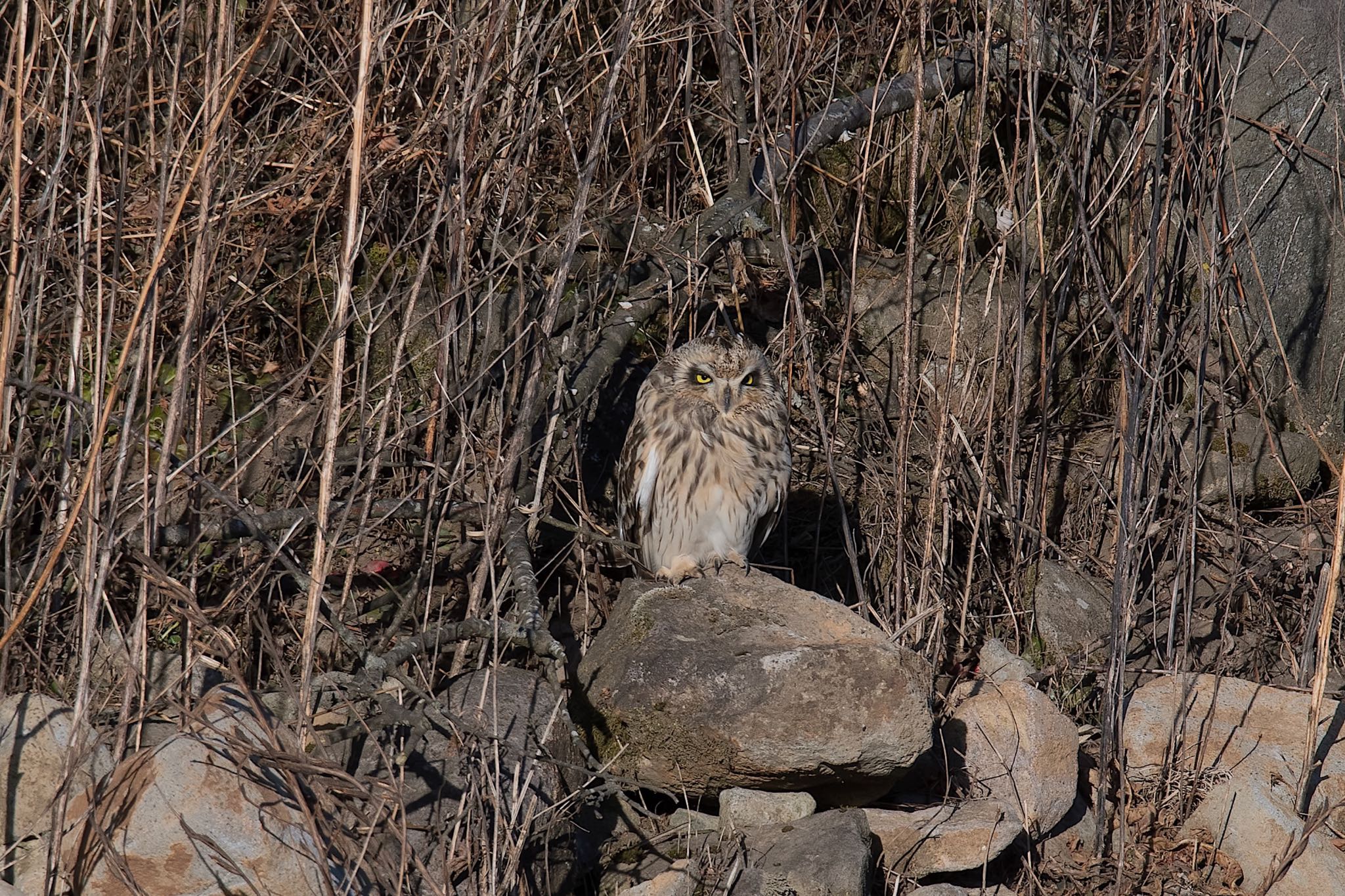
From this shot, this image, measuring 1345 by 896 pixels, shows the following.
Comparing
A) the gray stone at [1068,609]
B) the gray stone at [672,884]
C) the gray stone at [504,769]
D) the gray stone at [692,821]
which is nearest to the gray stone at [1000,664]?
the gray stone at [1068,609]

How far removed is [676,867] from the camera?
9.93 feet

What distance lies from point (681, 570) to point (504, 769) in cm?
106

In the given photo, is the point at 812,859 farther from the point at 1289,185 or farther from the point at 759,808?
the point at 1289,185

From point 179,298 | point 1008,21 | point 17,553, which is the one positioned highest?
point 1008,21

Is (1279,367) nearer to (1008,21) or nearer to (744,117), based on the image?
(1008,21)

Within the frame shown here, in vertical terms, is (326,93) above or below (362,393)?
above

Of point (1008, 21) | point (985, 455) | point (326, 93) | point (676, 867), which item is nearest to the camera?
point (676, 867)

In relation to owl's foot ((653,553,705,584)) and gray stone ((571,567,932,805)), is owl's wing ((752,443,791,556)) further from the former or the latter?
gray stone ((571,567,932,805))

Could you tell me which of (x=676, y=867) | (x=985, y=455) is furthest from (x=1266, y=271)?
(x=676, y=867)

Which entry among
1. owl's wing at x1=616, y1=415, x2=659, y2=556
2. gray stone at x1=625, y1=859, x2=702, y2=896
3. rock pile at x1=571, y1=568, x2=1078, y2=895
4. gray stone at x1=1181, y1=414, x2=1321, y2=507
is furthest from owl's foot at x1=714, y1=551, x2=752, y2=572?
gray stone at x1=1181, y1=414, x2=1321, y2=507

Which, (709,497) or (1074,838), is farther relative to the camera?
(709,497)

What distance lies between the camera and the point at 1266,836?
3299 millimetres

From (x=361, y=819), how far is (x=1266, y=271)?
3561 mm

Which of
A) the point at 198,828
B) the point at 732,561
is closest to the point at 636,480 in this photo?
the point at 732,561
